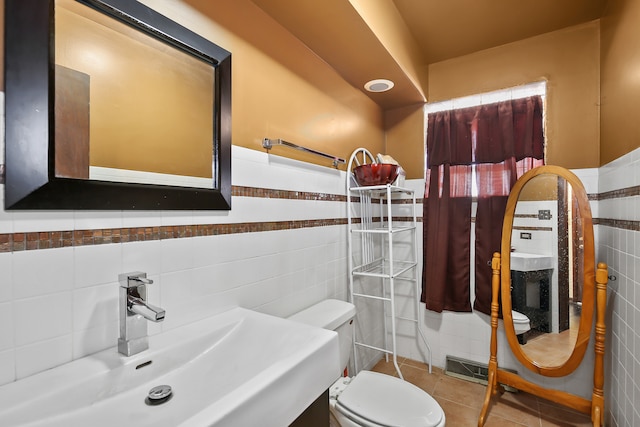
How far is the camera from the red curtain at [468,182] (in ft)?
6.72

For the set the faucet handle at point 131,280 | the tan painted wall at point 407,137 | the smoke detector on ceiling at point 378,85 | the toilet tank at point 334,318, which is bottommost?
the toilet tank at point 334,318

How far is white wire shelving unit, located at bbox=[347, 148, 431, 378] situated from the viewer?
2.00 meters

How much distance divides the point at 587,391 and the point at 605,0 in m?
2.30

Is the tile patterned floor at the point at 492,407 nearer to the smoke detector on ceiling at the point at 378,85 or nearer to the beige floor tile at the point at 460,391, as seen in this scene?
the beige floor tile at the point at 460,391

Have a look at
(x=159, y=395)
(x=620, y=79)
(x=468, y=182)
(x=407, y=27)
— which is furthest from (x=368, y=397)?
(x=407, y=27)

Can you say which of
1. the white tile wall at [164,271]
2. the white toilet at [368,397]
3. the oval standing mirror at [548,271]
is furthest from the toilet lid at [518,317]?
the white tile wall at [164,271]

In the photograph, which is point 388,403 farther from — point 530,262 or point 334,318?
point 530,262

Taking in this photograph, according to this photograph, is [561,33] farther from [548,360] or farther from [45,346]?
[45,346]

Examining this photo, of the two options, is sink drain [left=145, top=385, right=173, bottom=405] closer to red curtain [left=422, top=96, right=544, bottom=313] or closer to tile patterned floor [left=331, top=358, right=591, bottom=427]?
tile patterned floor [left=331, top=358, right=591, bottom=427]

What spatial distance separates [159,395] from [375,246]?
5.94ft

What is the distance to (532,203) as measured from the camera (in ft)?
6.20

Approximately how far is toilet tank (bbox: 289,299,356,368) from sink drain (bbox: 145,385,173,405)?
689 mm

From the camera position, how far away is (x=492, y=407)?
1.90 m

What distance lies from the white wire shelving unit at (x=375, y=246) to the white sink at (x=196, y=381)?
1.06 meters
